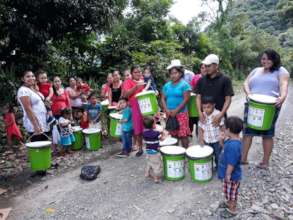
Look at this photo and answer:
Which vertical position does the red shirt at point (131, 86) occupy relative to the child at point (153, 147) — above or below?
above

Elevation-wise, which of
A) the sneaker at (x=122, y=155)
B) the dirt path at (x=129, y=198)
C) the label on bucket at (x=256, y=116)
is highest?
the label on bucket at (x=256, y=116)

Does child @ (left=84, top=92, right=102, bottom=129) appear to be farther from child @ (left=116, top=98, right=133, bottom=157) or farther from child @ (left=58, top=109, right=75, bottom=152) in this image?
child @ (left=116, top=98, right=133, bottom=157)

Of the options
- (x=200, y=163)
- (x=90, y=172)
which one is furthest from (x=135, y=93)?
(x=200, y=163)

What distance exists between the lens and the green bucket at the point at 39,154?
5309 millimetres

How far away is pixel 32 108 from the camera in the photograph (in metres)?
5.55

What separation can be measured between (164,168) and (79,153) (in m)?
2.48

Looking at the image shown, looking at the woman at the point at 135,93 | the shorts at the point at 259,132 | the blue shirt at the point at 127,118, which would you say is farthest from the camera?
the blue shirt at the point at 127,118

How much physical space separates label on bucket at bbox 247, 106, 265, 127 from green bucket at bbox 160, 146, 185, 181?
1.10m

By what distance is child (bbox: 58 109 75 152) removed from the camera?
638 centimetres

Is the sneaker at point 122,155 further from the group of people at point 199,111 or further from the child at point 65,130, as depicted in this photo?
the child at point 65,130

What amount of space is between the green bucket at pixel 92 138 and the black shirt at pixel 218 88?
9.09ft

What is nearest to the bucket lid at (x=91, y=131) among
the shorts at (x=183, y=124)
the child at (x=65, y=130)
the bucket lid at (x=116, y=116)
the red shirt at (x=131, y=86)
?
the child at (x=65, y=130)

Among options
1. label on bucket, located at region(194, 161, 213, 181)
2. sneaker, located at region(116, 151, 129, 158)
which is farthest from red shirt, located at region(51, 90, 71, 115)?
label on bucket, located at region(194, 161, 213, 181)

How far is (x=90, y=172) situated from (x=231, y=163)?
100 inches
